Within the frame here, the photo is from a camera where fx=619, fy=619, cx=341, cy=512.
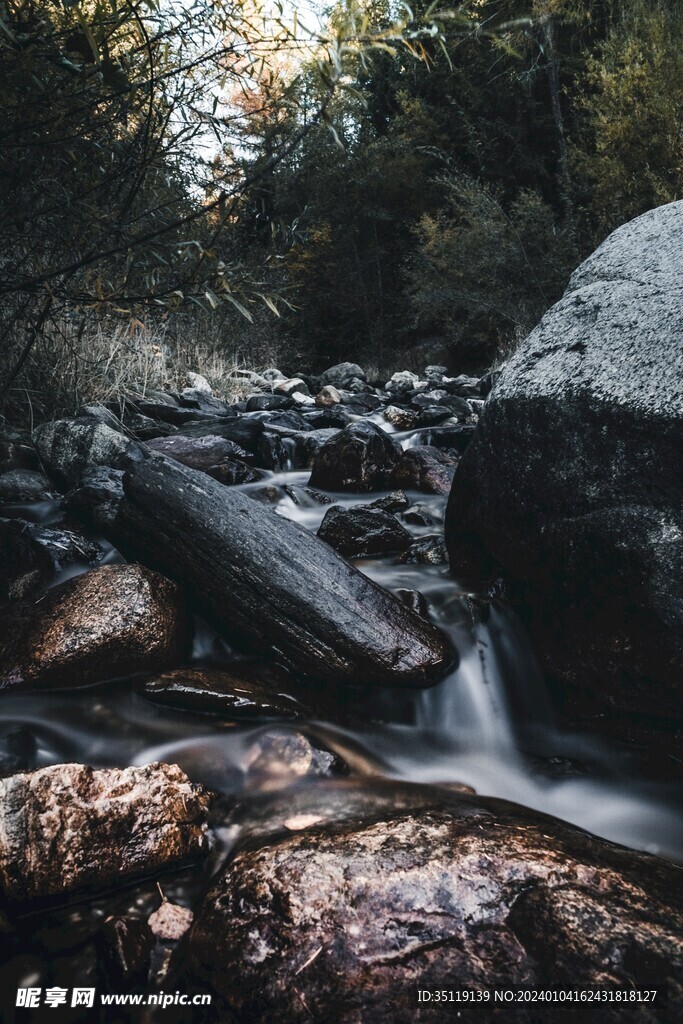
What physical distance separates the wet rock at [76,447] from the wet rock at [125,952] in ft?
10.7

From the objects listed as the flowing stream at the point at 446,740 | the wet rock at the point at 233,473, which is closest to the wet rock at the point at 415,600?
the flowing stream at the point at 446,740

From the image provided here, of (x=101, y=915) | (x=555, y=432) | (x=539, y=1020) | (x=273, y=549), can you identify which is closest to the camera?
(x=539, y=1020)

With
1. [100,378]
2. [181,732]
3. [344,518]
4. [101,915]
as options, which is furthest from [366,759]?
[100,378]

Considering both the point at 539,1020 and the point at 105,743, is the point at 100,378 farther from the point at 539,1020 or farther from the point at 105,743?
the point at 539,1020

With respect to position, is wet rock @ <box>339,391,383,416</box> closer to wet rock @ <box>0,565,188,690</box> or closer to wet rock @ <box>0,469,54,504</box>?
wet rock @ <box>0,469,54,504</box>

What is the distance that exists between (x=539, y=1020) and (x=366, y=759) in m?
0.96

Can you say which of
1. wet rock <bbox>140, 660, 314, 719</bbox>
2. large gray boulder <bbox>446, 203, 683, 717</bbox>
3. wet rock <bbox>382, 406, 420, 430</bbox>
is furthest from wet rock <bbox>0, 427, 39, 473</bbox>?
wet rock <bbox>382, 406, 420, 430</bbox>

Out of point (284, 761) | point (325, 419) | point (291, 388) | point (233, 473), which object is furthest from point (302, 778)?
point (291, 388)

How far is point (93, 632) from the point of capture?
2324 mm

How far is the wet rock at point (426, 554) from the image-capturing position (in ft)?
10.4

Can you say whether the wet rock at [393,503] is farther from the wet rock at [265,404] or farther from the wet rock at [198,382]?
the wet rock at [198,382]

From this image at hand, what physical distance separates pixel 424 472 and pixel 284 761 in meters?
3.00

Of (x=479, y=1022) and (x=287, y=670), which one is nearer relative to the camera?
(x=479, y=1022)

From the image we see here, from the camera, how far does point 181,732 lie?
2.11 meters
